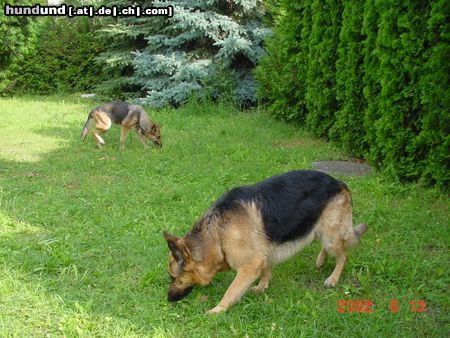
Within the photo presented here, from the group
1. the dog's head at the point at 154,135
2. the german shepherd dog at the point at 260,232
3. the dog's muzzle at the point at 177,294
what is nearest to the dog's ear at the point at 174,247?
the german shepherd dog at the point at 260,232

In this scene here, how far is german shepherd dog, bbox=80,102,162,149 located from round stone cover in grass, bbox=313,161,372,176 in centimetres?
318

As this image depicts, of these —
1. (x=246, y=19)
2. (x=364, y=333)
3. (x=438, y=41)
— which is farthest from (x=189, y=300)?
(x=246, y=19)

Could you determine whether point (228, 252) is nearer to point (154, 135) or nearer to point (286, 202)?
point (286, 202)

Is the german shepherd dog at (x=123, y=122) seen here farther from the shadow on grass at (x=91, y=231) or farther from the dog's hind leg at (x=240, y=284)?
the dog's hind leg at (x=240, y=284)

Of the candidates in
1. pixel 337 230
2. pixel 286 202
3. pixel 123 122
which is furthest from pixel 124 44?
pixel 337 230

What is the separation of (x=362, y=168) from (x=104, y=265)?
4.60 metres

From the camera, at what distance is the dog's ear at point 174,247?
345cm

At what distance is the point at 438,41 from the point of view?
5.79m

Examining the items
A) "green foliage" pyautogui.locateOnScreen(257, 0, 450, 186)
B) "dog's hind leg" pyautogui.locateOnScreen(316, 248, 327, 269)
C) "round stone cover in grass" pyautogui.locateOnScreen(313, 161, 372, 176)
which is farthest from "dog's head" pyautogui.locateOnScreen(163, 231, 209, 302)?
"round stone cover in grass" pyautogui.locateOnScreen(313, 161, 372, 176)

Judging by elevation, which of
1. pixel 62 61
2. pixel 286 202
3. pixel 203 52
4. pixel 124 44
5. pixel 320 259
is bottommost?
pixel 320 259

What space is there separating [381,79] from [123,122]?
16.1 ft

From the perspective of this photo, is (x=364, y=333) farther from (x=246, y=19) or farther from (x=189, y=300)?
(x=246, y=19)
